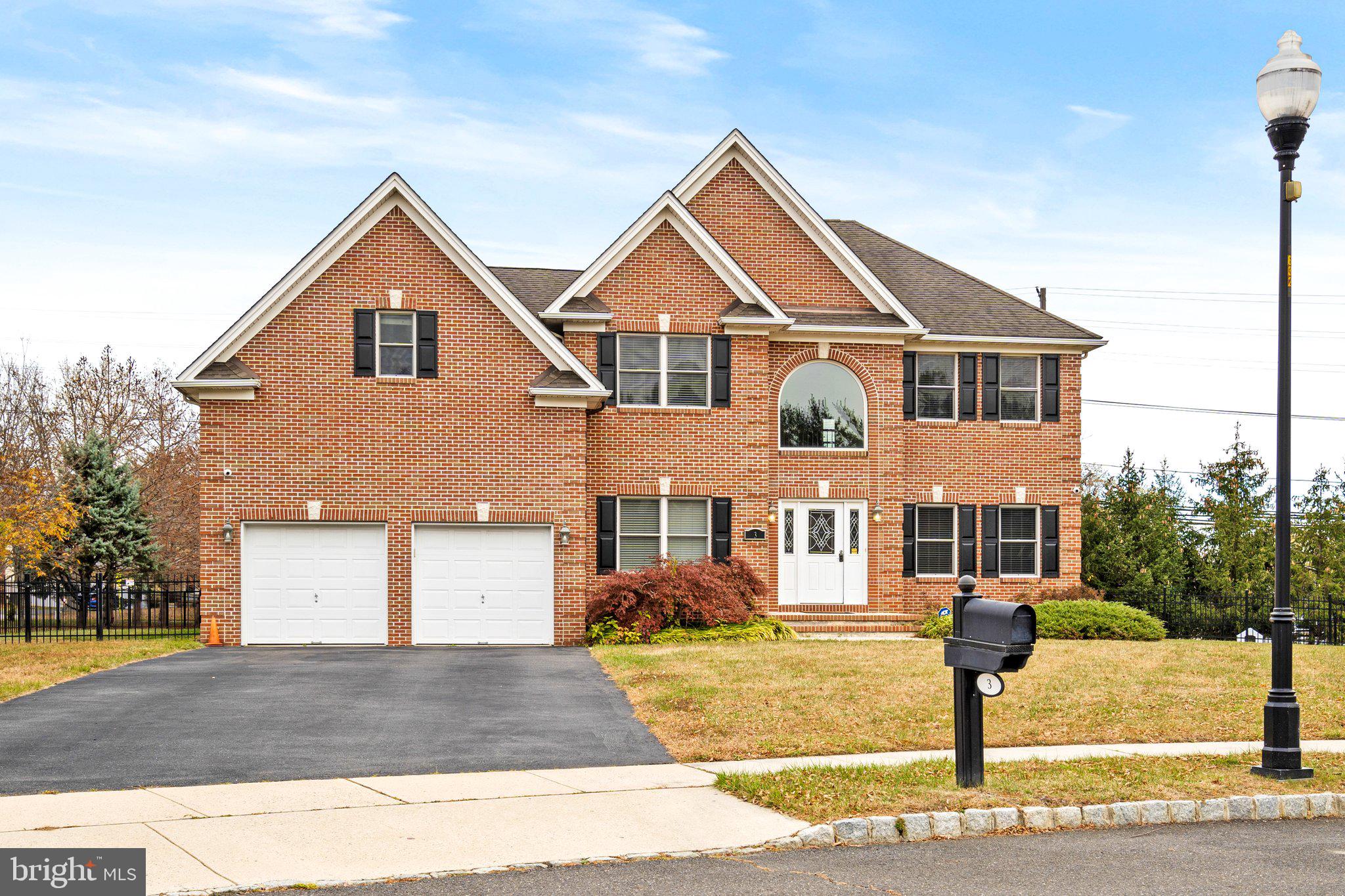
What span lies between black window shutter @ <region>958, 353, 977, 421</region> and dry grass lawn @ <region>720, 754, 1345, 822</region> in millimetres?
16561

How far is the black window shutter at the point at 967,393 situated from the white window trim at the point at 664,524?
6.23 metres

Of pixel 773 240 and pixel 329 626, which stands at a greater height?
pixel 773 240

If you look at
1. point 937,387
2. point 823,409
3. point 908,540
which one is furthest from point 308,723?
point 937,387

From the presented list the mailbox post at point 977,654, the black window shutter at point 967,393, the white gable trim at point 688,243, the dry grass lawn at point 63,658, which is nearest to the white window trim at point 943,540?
the black window shutter at point 967,393

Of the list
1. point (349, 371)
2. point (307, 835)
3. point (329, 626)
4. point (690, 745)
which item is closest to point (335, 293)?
point (349, 371)

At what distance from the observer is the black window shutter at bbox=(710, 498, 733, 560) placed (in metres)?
24.7

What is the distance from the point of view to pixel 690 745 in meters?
11.8

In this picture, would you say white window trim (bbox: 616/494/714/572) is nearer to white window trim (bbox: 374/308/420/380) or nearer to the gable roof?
white window trim (bbox: 374/308/420/380)

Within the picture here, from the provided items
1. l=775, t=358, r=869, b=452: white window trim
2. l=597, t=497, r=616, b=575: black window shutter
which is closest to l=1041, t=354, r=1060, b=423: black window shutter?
l=775, t=358, r=869, b=452: white window trim

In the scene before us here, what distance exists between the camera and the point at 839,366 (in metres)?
26.5

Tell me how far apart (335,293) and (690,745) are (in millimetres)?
13769

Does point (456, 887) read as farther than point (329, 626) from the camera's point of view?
No

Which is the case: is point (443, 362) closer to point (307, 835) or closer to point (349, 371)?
point (349, 371)

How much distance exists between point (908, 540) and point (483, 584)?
9.31 m
